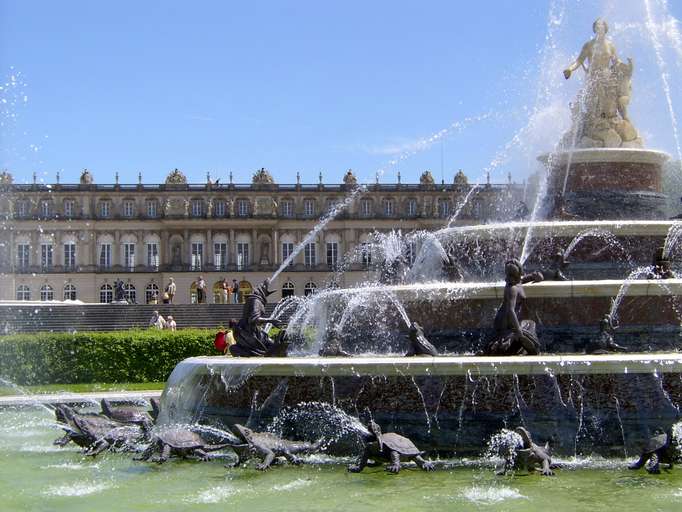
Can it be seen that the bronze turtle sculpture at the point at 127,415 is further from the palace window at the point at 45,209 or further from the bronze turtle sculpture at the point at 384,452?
the palace window at the point at 45,209

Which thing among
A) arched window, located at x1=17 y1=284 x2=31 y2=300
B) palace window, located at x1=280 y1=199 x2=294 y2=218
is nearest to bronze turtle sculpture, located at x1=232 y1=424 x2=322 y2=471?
arched window, located at x1=17 y1=284 x2=31 y2=300

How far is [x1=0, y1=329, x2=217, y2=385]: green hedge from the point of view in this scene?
21250 millimetres

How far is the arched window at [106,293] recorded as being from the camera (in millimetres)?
79062

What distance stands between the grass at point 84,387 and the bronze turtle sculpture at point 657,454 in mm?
12124

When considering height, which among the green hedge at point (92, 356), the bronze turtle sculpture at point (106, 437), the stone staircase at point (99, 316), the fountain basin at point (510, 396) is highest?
the fountain basin at point (510, 396)

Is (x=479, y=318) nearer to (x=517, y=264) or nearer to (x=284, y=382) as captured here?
(x=517, y=264)

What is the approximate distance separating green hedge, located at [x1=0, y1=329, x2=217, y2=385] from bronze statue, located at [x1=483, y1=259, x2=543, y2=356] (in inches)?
517

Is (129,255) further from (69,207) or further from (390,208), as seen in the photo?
(390,208)

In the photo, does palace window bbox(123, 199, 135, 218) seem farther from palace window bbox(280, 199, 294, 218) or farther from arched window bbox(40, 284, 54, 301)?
palace window bbox(280, 199, 294, 218)

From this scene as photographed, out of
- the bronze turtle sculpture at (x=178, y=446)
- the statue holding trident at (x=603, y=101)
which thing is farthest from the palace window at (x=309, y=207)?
the bronze turtle sculpture at (x=178, y=446)

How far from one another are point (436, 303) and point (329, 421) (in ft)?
8.24

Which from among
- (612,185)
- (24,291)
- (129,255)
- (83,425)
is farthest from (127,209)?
(83,425)

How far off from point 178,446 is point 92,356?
13.1 m

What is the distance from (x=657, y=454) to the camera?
320 inches
